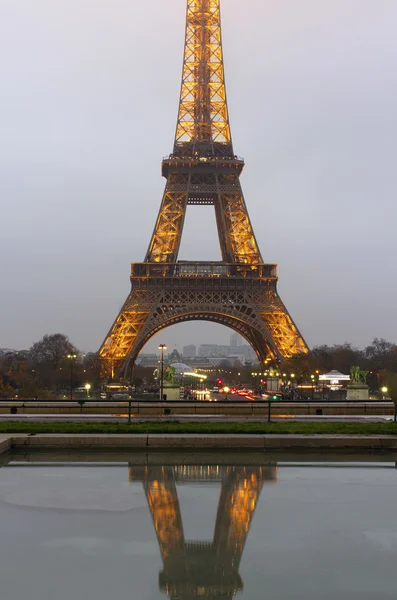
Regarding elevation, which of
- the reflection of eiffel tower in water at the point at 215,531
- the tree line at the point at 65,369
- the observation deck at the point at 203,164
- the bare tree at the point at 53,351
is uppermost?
the observation deck at the point at 203,164

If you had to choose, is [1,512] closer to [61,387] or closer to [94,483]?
[94,483]

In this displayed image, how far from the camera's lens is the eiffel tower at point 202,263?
7075 cm

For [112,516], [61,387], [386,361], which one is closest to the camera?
[112,516]

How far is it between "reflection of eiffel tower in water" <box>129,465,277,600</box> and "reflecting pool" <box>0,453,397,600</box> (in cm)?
2

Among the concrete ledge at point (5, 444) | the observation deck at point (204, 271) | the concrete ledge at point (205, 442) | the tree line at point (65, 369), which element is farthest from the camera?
the observation deck at point (204, 271)

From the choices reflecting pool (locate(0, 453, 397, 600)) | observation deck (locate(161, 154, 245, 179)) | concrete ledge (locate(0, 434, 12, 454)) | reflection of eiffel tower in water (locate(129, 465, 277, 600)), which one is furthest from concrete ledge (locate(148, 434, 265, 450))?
observation deck (locate(161, 154, 245, 179))

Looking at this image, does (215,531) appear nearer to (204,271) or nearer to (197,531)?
(197,531)

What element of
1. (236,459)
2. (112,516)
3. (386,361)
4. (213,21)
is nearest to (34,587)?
(112,516)

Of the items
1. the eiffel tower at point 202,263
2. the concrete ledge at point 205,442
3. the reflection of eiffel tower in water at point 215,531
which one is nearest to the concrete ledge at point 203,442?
the concrete ledge at point 205,442

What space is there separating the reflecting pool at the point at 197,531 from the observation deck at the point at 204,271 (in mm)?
59061

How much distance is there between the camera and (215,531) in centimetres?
927

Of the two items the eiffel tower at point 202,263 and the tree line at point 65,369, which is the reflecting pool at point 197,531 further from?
the eiffel tower at point 202,263

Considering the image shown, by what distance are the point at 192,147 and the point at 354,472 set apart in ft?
225

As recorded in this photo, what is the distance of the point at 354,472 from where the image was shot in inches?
539
